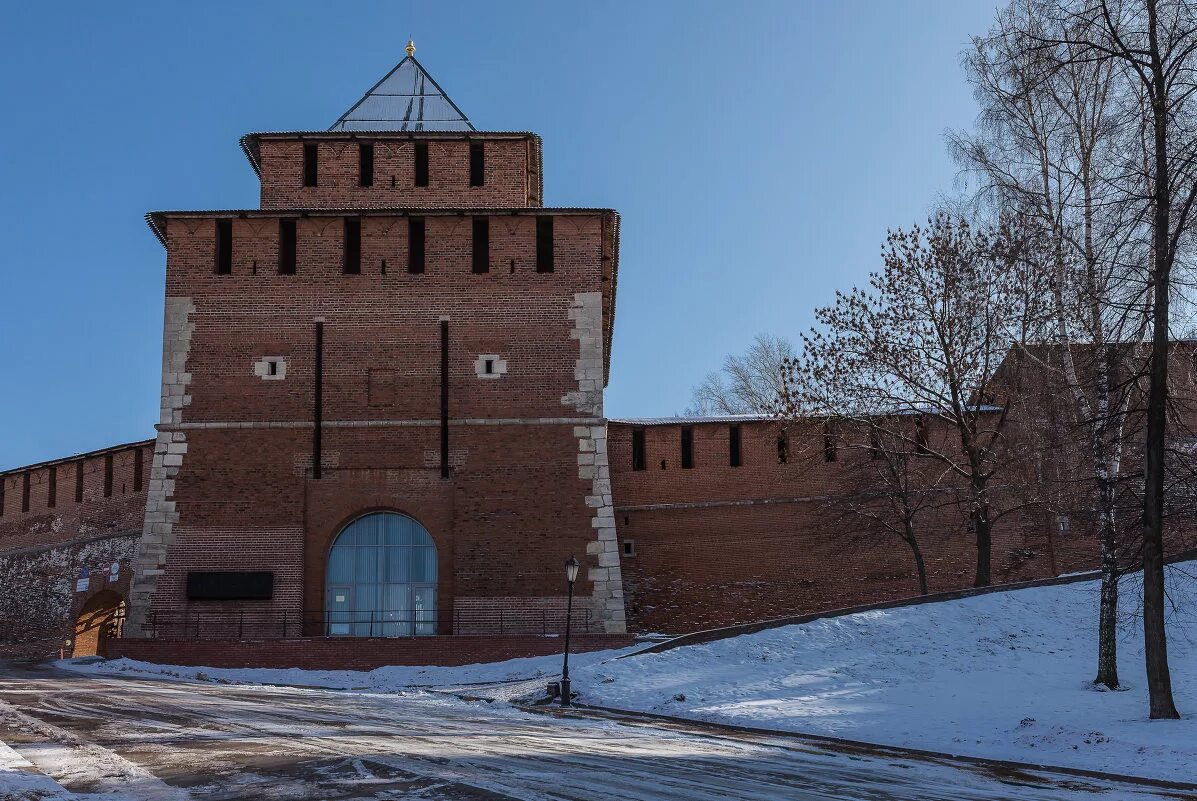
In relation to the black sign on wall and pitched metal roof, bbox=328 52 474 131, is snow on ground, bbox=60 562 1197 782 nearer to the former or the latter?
the black sign on wall

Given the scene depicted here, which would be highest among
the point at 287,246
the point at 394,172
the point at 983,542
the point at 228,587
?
the point at 394,172

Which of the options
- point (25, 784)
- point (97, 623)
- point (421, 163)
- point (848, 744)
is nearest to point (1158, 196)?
point (848, 744)

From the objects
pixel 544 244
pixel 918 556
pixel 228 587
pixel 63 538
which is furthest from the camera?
pixel 63 538

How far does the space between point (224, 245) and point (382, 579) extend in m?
6.87

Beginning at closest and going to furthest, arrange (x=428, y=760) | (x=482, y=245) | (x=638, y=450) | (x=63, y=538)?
1. (x=428, y=760)
2. (x=482, y=245)
3. (x=638, y=450)
4. (x=63, y=538)

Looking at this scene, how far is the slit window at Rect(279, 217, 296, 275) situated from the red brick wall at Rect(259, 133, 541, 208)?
61.4 inches

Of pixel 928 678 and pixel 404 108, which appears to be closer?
pixel 928 678

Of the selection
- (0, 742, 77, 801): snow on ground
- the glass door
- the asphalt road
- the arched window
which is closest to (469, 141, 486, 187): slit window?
the arched window

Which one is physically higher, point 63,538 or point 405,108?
point 405,108

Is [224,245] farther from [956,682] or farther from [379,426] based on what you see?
[956,682]

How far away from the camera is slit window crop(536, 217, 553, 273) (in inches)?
866

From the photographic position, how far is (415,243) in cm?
2211

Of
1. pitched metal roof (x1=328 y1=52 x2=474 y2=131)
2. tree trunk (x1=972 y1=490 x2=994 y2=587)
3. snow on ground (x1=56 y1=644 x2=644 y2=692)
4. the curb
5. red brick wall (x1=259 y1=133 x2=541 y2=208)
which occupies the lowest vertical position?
the curb

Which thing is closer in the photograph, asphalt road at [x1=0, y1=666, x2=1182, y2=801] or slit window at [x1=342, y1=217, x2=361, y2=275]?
asphalt road at [x1=0, y1=666, x2=1182, y2=801]
